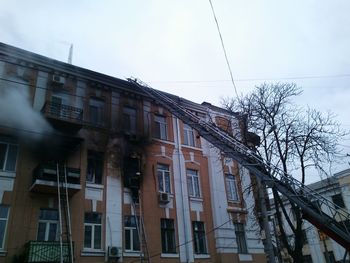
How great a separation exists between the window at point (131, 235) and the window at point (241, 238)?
696 cm

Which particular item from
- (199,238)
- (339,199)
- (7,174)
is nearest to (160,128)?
(199,238)

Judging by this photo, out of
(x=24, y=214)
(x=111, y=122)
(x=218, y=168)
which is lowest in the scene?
(x=24, y=214)

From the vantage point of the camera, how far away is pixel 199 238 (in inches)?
772

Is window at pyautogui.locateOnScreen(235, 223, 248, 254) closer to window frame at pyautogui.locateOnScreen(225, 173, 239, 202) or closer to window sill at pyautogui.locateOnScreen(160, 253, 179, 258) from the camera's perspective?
window frame at pyautogui.locateOnScreen(225, 173, 239, 202)

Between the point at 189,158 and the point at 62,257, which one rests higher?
the point at 189,158

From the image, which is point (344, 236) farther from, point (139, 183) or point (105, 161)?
point (105, 161)

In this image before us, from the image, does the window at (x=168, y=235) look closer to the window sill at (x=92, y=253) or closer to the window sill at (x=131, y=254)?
the window sill at (x=131, y=254)

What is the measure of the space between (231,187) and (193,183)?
3083 mm

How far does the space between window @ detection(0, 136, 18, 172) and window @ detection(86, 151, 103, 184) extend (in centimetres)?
346

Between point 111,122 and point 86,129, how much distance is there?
170 cm

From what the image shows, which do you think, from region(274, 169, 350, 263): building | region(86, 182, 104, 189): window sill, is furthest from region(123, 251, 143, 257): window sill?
region(274, 169, 350, 263): building

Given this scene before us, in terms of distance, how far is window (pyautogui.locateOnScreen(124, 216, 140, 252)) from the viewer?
16875 millimetres

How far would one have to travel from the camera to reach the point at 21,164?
15.5 metres

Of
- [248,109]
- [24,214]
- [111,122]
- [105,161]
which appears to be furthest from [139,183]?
[248,109]
